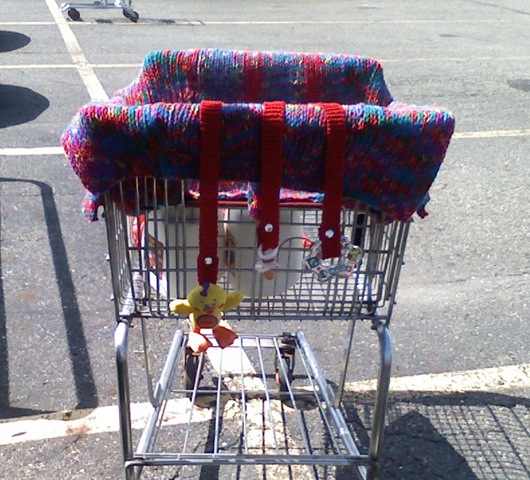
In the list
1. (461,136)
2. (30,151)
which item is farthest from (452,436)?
(461,136)

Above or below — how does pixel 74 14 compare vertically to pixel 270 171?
below

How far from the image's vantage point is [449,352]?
325 cm

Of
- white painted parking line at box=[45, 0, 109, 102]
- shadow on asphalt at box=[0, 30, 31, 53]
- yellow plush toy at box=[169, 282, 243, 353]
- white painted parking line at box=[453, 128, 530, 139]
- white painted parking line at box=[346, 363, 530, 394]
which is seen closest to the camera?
yellow plush toy at box=[169, 282, 243, 353]

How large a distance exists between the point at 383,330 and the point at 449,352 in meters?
1.33

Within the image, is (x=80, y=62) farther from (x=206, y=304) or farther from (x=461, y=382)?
(x=206, y=304)

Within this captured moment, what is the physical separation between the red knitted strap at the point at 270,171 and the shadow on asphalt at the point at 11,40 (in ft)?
29.7

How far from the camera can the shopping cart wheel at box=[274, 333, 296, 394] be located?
2877 mm

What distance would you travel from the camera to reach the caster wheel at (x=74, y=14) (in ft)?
41.1

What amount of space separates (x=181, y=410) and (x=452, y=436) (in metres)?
1.06

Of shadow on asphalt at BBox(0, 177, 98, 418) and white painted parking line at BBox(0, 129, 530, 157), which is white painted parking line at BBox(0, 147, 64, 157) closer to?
white painted parking line at BBox(0, 129, 530, 157)

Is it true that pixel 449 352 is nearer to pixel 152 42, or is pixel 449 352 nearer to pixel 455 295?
pixel 455 295

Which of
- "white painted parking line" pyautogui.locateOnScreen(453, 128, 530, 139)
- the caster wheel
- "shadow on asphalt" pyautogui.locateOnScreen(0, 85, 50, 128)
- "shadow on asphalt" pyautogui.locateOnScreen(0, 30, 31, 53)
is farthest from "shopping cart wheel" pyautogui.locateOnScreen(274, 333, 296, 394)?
the caster wheel

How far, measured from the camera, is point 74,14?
41.2 ft

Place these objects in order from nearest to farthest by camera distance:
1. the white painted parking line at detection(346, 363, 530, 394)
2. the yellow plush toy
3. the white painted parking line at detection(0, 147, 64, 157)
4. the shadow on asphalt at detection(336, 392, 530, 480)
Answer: the yellow plush toy → the shadow on asphalt at detection(336, 392, 530, 480) → the white painted parking line at detection(346, 363, 530, 394) → the white painted parking line at detection(0, 147, 64, 157)
